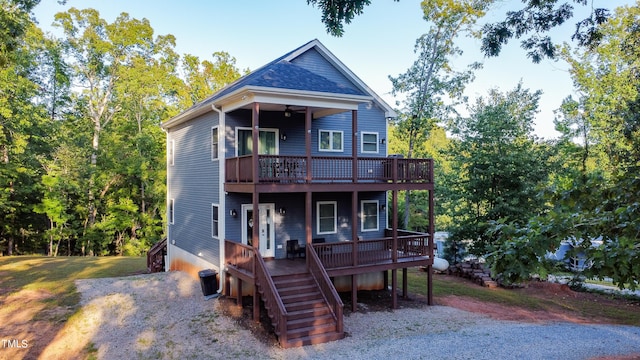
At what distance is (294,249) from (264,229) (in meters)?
1.40

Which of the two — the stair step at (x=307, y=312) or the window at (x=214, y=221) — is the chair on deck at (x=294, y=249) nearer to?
the window at (x=214, y=221)

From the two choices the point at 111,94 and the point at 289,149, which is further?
the point at 111,94

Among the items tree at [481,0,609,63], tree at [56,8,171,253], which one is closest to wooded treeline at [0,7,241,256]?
tree at [56,8,171,253]

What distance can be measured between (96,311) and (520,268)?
1227 cm

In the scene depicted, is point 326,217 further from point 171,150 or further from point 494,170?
point 494,170

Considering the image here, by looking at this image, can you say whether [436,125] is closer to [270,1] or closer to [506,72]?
[506,72]

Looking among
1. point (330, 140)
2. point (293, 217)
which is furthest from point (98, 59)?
point (293, 217)

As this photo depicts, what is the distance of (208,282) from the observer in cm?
1383

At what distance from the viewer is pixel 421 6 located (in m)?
25.7

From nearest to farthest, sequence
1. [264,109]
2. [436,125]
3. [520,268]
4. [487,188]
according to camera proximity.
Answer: [520,268] < [264,109] < [487,188] < [436,125]

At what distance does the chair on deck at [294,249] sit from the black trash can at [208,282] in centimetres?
291

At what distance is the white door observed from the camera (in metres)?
14.8

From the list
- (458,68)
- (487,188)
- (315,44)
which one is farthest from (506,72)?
(315,44)

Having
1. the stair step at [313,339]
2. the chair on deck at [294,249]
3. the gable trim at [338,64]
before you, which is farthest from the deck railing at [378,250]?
the gable trim at [338,64]
